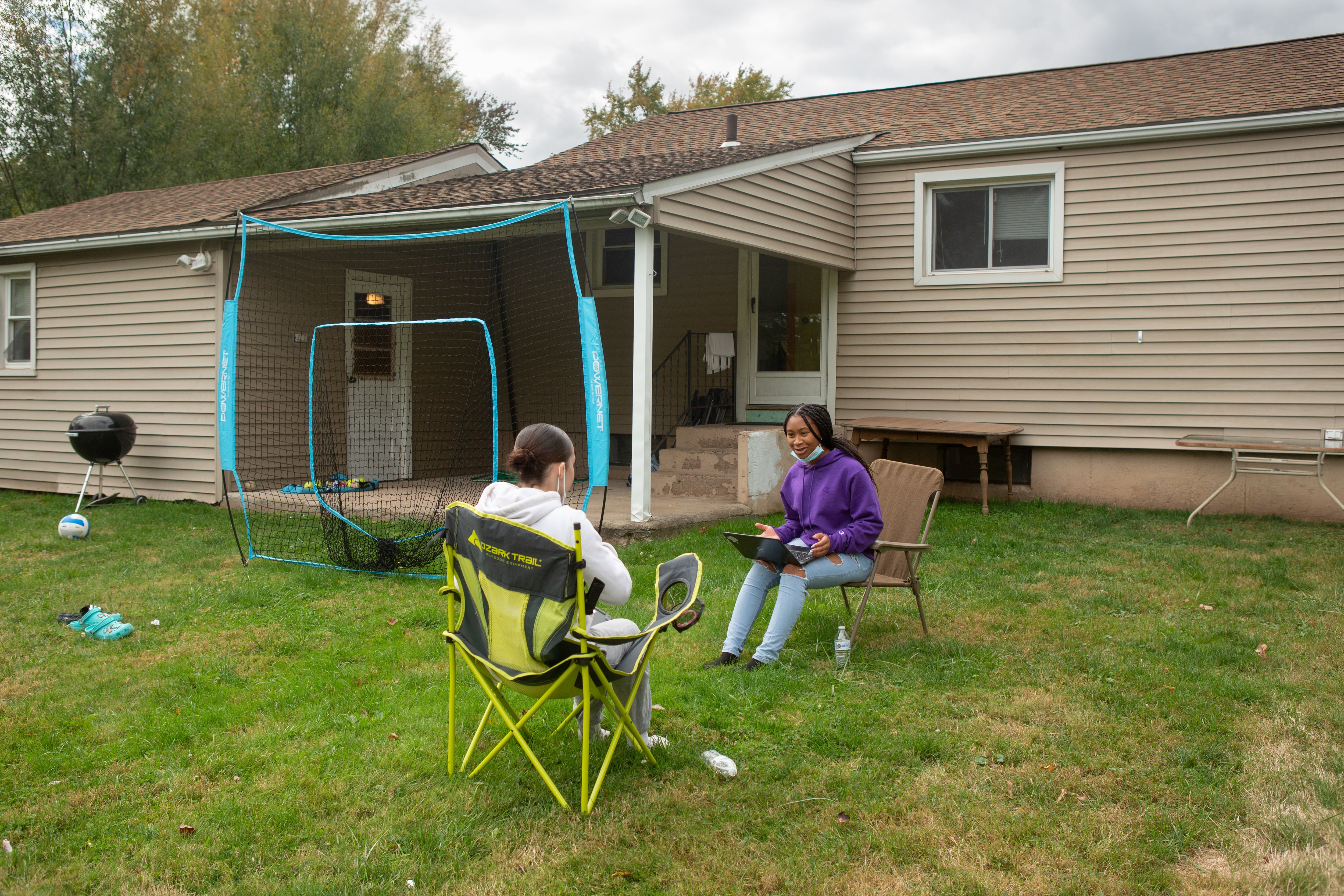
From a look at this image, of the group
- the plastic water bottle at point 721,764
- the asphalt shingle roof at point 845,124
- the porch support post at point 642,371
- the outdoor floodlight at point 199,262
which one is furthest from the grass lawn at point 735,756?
the outdoor floodlight at point 199,262

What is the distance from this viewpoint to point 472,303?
11117 mm

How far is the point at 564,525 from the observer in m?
2.92

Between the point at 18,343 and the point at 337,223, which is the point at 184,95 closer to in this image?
the point at 18,343

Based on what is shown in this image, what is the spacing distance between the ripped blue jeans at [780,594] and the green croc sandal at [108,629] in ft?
9.60

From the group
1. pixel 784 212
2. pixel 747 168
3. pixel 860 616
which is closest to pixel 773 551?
pixel 860 616

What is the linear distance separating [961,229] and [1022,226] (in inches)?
22.2

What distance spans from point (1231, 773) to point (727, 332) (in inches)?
304

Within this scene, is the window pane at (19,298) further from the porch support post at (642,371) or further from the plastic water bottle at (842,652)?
the plastic water bottle at (842,652)

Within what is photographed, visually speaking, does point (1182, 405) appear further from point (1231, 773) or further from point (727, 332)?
point (1231, 773)

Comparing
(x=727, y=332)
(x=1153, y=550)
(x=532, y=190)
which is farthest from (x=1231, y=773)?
(x=727, y=332)

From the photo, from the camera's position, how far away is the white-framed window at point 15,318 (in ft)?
35.2

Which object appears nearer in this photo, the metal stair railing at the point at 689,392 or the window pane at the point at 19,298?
the metal stair railing at the point at 689,392

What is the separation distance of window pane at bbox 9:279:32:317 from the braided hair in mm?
10097

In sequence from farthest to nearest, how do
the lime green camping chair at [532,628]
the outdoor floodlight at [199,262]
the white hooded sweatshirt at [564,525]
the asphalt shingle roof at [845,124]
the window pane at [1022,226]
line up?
the window pane at [1022,226], the outdoor floodlight at [199,262], the asphalt shingle roof at [845,124], the white hooded sweatshirt at [564,525], the lime green camping chair at [532,628]
